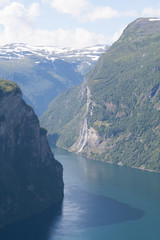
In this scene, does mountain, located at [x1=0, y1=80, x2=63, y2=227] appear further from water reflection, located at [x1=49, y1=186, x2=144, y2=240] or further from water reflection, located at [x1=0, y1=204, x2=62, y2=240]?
water reflection, located at [x1=49, y1=186, x2=144, y2=240]

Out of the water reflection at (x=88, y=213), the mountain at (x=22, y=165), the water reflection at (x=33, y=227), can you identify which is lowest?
the water reflection at (x=88, y=213)

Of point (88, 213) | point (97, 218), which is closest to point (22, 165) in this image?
point (88, 213)

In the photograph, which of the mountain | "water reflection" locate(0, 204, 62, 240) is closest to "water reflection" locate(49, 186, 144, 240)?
"water reflection" locate(0, 204, 62, 240)

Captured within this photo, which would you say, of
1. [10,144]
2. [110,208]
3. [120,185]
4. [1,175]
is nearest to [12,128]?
[10,144]

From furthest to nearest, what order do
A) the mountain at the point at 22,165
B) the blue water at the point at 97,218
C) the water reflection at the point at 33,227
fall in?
the mountain at the point at 22,165 < the blue water at the point at 97,218 < the water reflection at the point at 33,227

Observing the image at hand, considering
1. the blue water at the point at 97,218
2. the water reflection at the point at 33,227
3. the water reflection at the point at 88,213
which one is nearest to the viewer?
the water reflection at the point at 33,227

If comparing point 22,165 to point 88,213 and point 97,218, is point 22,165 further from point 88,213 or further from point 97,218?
point 97,218

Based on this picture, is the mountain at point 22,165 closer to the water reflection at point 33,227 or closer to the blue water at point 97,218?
the water reflection at point 33,227

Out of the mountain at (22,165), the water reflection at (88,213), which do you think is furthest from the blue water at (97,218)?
the mountain at (22,165)

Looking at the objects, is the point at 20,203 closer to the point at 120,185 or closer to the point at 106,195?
the point at 106,195

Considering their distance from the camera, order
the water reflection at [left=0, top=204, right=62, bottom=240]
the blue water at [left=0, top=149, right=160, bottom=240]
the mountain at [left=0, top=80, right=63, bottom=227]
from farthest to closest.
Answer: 1. the mountain at [left=0, top=80, right=63, bottom=227]
2. the blue water at [left=0, top=149, right=160, bottom=240]
3. the water reflection at [left=0, top=204, right=62, bottom=240]
